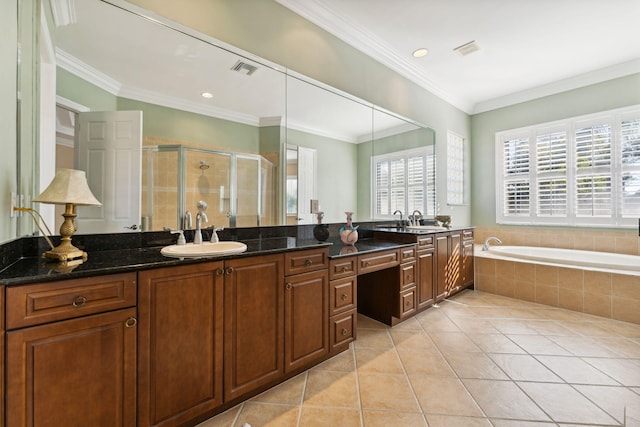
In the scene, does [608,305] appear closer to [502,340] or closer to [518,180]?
[502,340]

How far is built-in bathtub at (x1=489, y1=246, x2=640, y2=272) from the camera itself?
2.95 metres

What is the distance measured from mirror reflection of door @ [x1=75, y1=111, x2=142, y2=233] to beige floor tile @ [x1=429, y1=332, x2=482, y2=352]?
8.02 ft

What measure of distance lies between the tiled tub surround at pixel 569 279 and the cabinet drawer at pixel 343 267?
247 cm

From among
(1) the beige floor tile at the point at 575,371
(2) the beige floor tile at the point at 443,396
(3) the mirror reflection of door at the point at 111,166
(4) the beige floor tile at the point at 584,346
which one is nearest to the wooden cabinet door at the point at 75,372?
(3) the mirror reflection of door at the point at 111,166

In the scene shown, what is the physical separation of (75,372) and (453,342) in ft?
8.13

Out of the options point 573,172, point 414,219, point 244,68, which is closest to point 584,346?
point 414,219

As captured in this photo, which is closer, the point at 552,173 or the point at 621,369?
the point at 621,369

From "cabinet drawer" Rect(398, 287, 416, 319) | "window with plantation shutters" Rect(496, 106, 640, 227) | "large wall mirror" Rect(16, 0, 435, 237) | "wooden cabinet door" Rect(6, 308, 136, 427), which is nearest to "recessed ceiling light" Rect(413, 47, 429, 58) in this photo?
"large wall mirror" Rect(16, 0, 435, 237)

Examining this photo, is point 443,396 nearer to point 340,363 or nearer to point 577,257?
point 340,363

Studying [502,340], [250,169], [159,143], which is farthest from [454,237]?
[159,143]

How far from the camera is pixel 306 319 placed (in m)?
1.81

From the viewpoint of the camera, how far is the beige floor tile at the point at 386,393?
158 cm

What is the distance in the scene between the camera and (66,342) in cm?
102

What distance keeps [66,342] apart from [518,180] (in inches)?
209
